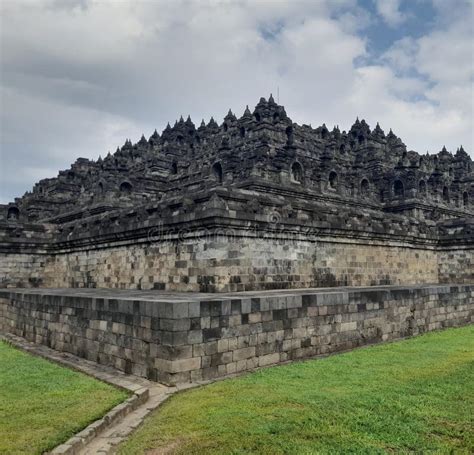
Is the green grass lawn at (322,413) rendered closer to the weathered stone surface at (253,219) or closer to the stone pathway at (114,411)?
the stone pathway at (114,411)

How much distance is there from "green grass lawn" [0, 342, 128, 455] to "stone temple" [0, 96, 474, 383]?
1.02 metres

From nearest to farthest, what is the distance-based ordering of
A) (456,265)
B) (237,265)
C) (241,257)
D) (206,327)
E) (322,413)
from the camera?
(322,413), (206,327), (237,265), (241,257), (456,265)

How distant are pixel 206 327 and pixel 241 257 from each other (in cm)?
515

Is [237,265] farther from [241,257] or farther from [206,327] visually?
[206,327]

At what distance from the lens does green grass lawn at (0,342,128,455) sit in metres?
4.86

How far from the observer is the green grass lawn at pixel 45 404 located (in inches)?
191

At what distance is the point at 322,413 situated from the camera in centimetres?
555

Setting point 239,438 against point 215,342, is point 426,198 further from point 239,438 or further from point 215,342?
point 239,438

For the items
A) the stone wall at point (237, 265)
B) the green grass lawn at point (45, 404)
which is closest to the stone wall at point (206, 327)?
the green grass lawn at point (45, 404)

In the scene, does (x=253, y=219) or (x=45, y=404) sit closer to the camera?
(x=45, y=404)

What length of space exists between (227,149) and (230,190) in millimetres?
12214

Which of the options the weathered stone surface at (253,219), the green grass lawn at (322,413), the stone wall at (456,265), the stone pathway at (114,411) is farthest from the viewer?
the stone wall at (456,265)

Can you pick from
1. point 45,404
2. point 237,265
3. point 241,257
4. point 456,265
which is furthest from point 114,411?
point 456,265

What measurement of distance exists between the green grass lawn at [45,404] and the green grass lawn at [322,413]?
2.60 ft
